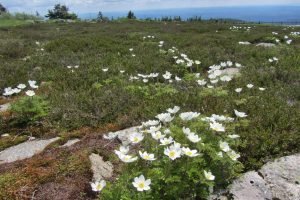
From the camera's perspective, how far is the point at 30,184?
5879 millimetres

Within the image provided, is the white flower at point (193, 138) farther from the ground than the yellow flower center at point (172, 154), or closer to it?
farther from the ground

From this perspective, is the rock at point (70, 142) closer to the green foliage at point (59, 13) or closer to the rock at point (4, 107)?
the rock at point (4, 107)

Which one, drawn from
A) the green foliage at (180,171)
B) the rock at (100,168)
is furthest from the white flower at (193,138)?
the rock at (100,168)

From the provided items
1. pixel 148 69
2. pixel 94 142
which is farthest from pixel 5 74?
pixel 94 142

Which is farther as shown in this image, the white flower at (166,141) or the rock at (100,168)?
the rock at (100,168)

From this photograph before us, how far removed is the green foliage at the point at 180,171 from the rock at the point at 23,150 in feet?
8.84

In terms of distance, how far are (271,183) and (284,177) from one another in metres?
0.24

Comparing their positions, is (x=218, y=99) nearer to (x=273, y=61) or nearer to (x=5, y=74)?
(x=273, y=61)

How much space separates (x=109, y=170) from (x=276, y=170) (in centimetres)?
241

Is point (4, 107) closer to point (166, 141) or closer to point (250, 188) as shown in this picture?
point (166, 141)

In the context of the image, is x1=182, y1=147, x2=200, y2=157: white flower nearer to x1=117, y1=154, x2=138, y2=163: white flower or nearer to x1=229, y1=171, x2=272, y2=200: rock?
x1=117, y1=154, x2=138, y2=163: white flower

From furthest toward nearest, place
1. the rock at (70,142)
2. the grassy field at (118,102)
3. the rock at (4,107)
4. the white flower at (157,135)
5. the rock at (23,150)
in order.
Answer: the rock at (4,107)
the rock at (70,142)
the rock at (23,150)
the grassy field at (118,102)
the white flower at (157,135)

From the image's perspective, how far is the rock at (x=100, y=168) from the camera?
6.11 meters

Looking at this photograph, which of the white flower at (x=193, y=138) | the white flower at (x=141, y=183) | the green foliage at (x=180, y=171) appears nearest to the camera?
the white flower at (x=141, y=183)
